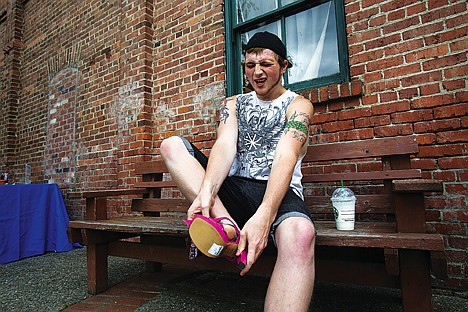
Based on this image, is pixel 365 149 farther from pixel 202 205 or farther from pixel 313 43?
pixel 313 43

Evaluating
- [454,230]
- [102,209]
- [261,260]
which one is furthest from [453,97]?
[102,209]

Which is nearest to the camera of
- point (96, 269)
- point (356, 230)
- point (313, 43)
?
point (356, 230)

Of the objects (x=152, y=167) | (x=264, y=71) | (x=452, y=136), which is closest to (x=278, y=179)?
(x=264, y=71)

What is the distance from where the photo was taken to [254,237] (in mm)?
1312

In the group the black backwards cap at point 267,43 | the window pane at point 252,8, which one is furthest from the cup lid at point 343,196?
the window pane at point 252,8

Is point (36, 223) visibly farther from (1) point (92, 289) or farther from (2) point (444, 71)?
(2) point (444, 71)

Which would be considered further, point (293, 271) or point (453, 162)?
point (453, 162)

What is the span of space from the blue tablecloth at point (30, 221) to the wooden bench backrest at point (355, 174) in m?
1.83

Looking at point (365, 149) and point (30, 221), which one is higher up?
point (365, 149)

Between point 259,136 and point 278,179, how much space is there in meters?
0.51

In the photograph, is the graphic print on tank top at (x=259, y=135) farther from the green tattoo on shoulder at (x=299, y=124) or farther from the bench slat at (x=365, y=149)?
the bench slat at (x=365, y=149)

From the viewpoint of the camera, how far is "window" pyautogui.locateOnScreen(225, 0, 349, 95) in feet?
9.05

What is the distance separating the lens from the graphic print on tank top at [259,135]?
189 cm

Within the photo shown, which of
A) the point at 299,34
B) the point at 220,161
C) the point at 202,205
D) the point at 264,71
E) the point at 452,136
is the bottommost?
the point at 202,205
